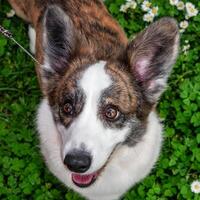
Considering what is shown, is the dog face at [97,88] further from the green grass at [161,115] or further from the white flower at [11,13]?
the white flower at [11,13]

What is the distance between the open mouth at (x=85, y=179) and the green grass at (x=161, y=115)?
743 mm

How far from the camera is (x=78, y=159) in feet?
11.0

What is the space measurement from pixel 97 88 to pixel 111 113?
0.19 meters

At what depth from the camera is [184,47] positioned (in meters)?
5.14

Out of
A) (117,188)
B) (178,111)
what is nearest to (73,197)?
(117,188)

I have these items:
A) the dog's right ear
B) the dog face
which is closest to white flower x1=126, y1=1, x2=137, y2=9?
the dog face

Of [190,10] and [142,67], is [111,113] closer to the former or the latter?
[142,67]

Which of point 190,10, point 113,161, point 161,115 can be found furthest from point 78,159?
point 190,10

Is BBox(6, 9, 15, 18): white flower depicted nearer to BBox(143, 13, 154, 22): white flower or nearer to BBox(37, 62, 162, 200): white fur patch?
BBox(143, 13, 154, 22): white flower

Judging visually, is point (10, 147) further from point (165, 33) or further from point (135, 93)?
point (165, 33)

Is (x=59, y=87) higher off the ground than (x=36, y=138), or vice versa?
(x=59, y=87)

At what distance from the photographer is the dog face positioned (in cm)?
339

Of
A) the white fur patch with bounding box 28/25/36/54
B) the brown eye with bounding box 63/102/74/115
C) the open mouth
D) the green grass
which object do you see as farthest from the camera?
the white fur patch with bounding box 28/25/36/54

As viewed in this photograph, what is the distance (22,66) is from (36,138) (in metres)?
0.81
